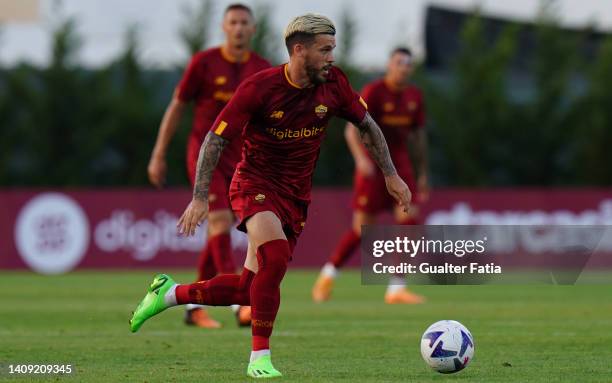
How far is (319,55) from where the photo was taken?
7.56m

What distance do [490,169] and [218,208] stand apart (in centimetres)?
1761

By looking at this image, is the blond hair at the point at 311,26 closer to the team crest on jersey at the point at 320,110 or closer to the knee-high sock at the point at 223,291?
the team crest on jersey at the point at 320,110

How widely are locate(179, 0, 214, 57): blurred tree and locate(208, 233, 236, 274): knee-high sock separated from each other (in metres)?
17.3

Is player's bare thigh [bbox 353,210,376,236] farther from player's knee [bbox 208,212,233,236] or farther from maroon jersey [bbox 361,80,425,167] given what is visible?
player's knee [bbox 208,212,233,236]

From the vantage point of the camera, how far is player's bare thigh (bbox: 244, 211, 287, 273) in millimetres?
7754

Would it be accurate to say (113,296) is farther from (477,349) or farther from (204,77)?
(477,349)

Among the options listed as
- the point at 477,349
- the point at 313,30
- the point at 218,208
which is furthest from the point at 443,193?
the point at 313,30

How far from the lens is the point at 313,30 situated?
754cm

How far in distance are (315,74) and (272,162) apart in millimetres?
671

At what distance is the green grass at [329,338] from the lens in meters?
7.67

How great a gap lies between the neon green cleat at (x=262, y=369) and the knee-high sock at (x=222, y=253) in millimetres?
3623

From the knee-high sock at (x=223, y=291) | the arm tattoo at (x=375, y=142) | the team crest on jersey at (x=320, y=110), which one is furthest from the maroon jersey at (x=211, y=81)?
the team crest on jersey at (x=320, y=110)

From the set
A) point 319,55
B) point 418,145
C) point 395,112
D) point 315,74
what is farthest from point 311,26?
point 418,145
